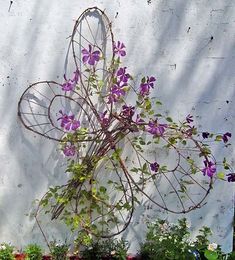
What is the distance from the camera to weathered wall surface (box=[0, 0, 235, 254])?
330 centimetres

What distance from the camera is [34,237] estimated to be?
3553 mm

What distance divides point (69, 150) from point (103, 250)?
0.76 metres

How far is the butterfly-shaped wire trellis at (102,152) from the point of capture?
11.0 feet

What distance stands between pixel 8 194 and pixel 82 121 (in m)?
0.74

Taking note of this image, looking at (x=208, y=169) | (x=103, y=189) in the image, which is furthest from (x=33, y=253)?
(x=208, y=169)

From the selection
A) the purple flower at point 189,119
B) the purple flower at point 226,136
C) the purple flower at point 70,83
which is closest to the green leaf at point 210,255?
the purple flower at point 226,136

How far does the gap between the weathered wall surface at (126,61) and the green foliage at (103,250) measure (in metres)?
0.22

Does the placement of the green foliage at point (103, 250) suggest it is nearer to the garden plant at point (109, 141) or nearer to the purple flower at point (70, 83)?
the garden plant at point (109, 141)

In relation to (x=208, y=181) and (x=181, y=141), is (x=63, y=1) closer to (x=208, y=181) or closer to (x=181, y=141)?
(x=181, y=141)

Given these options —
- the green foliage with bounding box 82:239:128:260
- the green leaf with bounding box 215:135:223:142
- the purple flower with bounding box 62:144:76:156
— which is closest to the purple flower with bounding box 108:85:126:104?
the purple flower with bounding box 62:144:76:156

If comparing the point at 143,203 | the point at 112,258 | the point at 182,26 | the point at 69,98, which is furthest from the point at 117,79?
the point at 112,258

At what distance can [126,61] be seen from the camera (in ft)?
11.1

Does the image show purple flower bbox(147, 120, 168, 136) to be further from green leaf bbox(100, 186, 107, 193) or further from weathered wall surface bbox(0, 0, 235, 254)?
green leaf bbox(100, 186, 107, 193)

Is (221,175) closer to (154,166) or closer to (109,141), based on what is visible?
(154,166)
